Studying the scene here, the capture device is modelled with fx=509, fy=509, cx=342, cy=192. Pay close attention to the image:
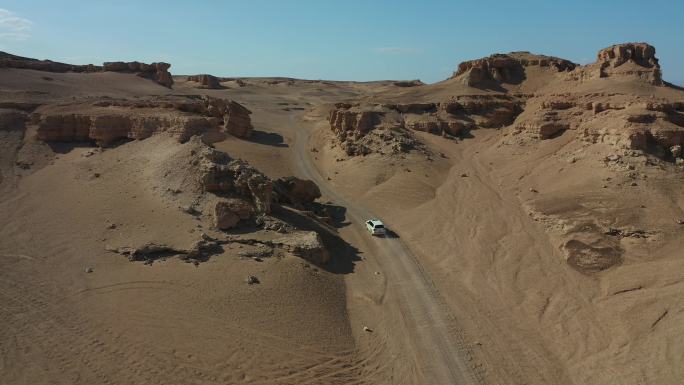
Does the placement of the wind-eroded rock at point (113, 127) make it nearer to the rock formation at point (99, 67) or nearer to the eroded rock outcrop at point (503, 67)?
the eroded rock outcrop at point (503, 67)

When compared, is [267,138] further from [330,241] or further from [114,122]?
[330,241]

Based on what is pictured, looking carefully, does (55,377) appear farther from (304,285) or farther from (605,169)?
(605,169)

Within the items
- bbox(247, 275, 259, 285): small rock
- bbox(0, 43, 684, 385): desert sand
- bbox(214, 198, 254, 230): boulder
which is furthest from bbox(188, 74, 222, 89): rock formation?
bbox(247, 275, 259, 285): small rock

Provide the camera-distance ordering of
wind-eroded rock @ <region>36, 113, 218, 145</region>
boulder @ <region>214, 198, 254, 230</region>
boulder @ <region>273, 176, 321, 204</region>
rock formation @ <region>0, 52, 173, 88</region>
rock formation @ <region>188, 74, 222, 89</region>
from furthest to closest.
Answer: rock formation @ <region>188, 74, 222, 89</region>, rock formation @ <region>0, 52, 173, 88</region>, wind-eroded rock @ <region>36, 113, 218, 145</region>, boulder @ <region>273, 176, 321, 204</region>, boulder @ <region>214, 198, 254, 230</region>

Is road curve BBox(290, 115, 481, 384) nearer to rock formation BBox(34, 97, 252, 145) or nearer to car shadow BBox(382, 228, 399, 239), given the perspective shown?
car shadow BBox(382, 228, 399, 239)

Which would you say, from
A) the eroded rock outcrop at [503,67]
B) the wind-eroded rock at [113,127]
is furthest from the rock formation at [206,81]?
the wind-eroded rock at [113,127]

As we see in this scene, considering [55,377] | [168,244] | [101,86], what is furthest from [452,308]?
[101,86]

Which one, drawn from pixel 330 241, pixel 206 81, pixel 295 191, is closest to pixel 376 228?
pixel 330 241
